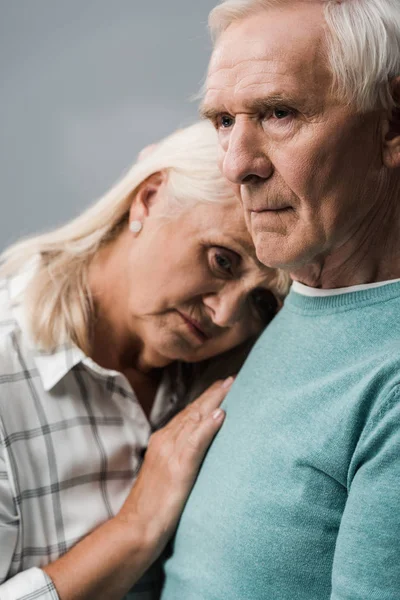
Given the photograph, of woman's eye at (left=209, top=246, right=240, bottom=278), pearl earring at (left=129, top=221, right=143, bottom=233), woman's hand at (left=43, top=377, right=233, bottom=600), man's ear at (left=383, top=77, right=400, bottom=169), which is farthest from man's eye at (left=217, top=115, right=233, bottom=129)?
woman's hand at (left=43, top=377, right=233, bottom=600)

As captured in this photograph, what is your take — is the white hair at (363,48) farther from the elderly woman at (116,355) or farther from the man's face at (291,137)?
the elderly woman at (116,355)

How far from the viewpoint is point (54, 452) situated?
170 cm

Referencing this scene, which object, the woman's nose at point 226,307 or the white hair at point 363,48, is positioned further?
the woman's nose at point 226,307

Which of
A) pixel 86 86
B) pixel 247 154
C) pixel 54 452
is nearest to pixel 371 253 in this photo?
pixel 247 154

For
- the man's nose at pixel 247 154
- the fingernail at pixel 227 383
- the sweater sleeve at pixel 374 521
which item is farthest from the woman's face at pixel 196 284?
the sweater sleeve at pixel 374 521

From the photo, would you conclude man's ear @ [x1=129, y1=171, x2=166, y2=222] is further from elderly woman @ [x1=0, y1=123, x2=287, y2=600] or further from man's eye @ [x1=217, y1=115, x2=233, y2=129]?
man's eye @ [x1=217, y1=115, x2=233, y2=129]

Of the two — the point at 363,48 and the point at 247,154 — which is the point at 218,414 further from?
the point at 363,48

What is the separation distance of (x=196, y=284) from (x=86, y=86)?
1192mm

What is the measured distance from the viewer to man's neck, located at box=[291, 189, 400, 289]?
4.49 ft

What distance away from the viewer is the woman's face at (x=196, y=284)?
5.65 ft

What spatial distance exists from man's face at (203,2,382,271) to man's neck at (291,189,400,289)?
0.02 metres

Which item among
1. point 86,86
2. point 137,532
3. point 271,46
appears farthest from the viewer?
point 86,86

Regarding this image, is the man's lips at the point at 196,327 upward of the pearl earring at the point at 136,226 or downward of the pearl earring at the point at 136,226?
downward

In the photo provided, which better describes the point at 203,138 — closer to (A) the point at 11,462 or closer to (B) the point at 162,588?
(A) the point at 11,462
